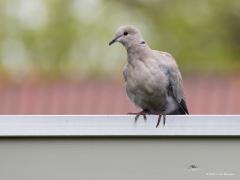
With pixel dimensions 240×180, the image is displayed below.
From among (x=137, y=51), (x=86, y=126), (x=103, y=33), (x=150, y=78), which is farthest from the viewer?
(x=103, y=33)

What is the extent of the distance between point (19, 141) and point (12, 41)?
850cm

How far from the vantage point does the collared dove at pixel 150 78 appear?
4438 millimetres

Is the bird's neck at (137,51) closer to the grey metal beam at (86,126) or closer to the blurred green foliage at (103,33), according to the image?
the grey metal beam at (86,126)

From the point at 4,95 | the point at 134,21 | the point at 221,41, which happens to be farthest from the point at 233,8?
the point at 4,95

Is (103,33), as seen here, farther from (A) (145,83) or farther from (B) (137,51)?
(A) (145,83)

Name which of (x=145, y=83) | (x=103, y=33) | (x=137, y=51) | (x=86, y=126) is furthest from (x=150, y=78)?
(x=103, y=33)

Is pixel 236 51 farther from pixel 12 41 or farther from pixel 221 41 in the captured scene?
pixel 12 41

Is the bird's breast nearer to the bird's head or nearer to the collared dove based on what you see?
the collared dove

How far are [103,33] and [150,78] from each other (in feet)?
22.0

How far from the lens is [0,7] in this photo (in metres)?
11.3

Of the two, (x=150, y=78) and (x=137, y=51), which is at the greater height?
(x=137, y=51)

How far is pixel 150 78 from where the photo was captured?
14.5 feet

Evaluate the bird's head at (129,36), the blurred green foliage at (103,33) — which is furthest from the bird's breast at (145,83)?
the blurred green foliage at (103,33)

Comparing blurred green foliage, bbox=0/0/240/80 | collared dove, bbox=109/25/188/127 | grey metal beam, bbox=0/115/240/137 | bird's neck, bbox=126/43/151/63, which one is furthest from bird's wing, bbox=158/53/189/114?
blurred green foliage, bbox=0/0/240/80
